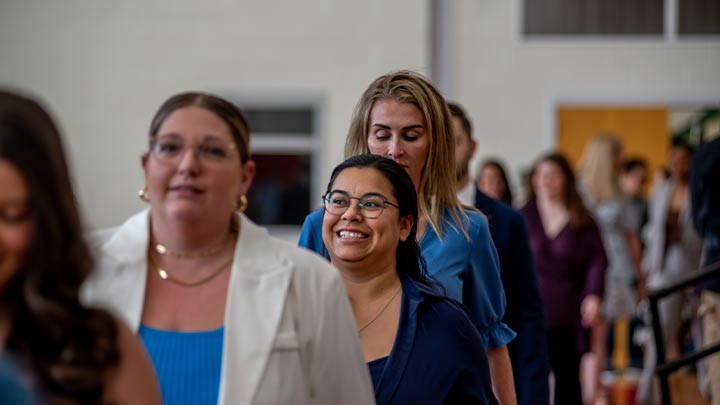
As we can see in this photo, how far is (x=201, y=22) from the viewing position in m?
14.4

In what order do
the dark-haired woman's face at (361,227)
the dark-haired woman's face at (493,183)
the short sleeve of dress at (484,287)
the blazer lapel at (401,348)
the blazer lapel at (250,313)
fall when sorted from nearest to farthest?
1. the blazer lapel at (250,313)
2. the blazer lapel at (401,348)
3. the dark-haired woman's face at (361,227)
4. the short sleeve of dress at (484,287)
5. the dark-haired woman's face at (493,183)

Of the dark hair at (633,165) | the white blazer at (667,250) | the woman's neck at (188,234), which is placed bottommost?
the white blazer at (667,250)

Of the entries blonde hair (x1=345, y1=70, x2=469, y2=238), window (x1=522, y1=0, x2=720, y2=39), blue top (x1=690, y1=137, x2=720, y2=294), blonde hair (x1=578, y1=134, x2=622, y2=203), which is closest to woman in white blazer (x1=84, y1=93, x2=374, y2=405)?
blonde hair (x1=345, y1=70, x2=469, y2=238)

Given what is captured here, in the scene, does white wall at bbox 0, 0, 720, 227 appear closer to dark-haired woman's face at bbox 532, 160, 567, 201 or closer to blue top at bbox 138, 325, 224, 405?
dark-haired woman's face at bbox 532, 160, 567, 201

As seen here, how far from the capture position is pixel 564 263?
25.3 feet

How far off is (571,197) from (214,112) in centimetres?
537

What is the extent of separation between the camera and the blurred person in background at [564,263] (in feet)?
23.9

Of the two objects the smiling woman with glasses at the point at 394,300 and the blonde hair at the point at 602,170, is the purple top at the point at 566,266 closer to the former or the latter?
the blonde hair at the point at 602,170

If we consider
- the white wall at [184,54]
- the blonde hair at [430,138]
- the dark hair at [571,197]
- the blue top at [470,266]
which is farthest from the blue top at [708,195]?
the white wall at [184,54]

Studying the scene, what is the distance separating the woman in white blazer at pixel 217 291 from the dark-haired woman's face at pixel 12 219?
2.42 ft

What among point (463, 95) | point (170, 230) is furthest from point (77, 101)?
point (170, 230)

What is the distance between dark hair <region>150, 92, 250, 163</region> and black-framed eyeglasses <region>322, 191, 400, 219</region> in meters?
0.57

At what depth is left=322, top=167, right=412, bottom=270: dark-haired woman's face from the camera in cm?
326

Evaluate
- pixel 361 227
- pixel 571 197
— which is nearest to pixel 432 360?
pixel 361 227
